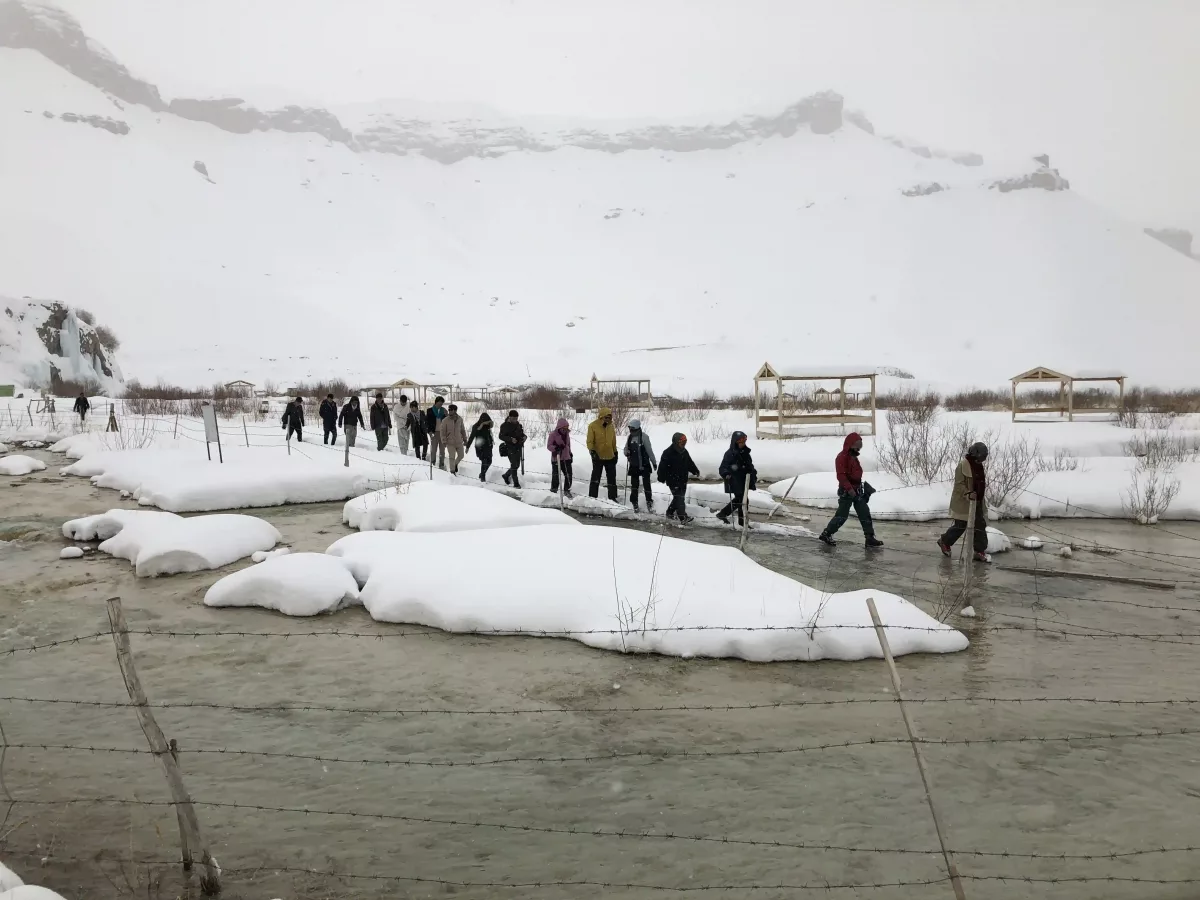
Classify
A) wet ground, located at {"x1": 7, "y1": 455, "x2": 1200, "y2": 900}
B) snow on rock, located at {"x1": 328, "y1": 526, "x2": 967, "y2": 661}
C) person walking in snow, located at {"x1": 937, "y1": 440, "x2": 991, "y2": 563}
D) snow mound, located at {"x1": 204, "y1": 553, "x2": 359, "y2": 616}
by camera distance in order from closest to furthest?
wet ground, located at {"x1": 7, "y1": 455, "x2": 1200, "y2": 900}, snow on rock, located at {"x1": 328, "y1": 526, "x2": 967, "y2": 661}, snow mound, located at {"x1": 204, "y1": 553, "x2": 359, "y2": 616}, person walking in snow, located at {"x1": 937, "y1": 440, "x2": 991, "y2": 563}

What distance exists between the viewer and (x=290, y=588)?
797 cm

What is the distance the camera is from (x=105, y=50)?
12044cm

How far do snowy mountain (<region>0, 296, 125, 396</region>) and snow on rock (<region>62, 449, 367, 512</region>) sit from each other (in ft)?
96.3

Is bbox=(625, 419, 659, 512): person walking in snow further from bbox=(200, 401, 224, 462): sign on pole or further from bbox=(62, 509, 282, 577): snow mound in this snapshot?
bbox=(200, 401, 224, 462): sign on pole

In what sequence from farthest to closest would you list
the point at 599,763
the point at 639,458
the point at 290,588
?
the point at 639,458 → the point at 290,588 → the point at 599,763

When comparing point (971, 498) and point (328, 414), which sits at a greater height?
point (328, 414)

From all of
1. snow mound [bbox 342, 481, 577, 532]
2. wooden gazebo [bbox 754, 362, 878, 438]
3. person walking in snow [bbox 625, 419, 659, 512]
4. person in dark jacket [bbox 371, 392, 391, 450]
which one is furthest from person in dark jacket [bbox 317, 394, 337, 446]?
wooden gazebo [bbox 754, 362, 878, 438]

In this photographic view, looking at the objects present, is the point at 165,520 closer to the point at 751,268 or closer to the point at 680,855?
the point at 680,855

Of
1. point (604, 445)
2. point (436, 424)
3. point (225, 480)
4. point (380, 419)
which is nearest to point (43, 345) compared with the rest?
point (380, 419)

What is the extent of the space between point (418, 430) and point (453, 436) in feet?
9.42

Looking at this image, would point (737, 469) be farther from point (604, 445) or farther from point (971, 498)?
point (971, 498)

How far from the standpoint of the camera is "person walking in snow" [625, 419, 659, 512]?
12.2 metres

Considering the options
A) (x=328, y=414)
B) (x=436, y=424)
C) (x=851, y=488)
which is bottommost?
(x=851, y=488)

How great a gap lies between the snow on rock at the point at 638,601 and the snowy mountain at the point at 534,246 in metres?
52.2
